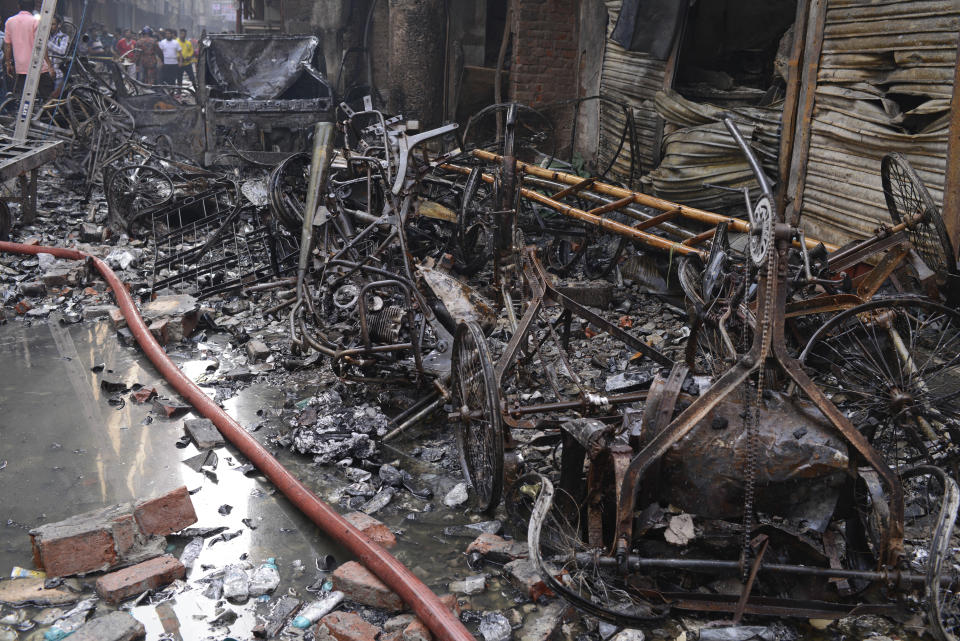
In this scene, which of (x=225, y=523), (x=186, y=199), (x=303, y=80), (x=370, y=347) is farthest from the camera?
(x=303, y=80)

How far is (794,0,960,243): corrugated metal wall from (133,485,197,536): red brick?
5.03 metres

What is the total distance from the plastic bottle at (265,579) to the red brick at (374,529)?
14.7 inches

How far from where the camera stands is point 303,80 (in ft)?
40.2

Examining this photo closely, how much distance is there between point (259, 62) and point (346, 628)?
37.7 feet

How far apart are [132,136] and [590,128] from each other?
21.1ft

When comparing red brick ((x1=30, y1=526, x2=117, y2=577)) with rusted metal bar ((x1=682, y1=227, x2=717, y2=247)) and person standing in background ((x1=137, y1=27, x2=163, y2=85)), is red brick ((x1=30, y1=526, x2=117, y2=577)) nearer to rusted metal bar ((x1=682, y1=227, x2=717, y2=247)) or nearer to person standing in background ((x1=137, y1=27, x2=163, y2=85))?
rusted metal bar ((x1=682, y1=227, x2=717, y2=247))

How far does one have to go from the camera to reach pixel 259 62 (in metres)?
12.3

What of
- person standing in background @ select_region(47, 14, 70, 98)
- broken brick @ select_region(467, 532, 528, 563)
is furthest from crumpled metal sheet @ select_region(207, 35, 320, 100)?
broken brick @ select_region(467, 532, 528, 563)

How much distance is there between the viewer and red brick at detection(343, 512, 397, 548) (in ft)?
10.9

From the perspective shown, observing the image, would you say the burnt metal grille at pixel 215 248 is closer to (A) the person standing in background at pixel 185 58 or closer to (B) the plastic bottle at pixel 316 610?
(B) the plastic bottle at pixel 316 610

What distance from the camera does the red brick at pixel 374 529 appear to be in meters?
3.33

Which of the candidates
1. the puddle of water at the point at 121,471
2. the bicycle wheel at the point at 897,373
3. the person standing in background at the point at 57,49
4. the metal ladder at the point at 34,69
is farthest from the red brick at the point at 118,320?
the person standing in background at the point at 57,49

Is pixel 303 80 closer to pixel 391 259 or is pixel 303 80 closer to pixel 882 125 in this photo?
pixel 391 259

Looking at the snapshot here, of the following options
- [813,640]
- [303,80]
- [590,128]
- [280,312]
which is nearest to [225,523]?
[813,640]
